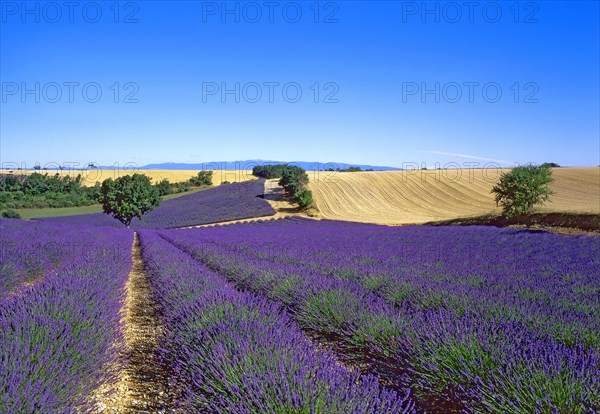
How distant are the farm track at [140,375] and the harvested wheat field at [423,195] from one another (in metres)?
27.5

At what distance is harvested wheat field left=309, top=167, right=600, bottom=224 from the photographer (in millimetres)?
33219

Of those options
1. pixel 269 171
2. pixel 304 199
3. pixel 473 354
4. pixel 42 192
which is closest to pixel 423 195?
pixel 304 199

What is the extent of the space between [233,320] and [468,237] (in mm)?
12538

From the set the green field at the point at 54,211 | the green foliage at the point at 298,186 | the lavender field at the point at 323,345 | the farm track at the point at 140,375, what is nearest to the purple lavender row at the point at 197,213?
the green foliage at the point at 298,186

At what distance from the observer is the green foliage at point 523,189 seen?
2358 centimetres

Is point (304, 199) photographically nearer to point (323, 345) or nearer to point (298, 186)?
point (298, 186)

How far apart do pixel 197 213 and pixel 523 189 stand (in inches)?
987

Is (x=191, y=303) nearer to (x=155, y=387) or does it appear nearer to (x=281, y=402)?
(x=155, y=387)

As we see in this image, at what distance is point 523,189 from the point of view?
23703 mm

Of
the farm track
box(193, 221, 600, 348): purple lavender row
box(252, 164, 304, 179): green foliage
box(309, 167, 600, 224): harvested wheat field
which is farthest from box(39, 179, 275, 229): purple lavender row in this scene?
the farm track

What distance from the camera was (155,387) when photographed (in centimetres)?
326

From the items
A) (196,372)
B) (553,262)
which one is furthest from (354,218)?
(196,372)

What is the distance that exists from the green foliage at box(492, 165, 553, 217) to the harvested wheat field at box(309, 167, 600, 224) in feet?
14.5

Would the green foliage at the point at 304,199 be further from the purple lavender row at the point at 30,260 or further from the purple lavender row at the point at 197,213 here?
the purple lavender row at the point at 30,260
